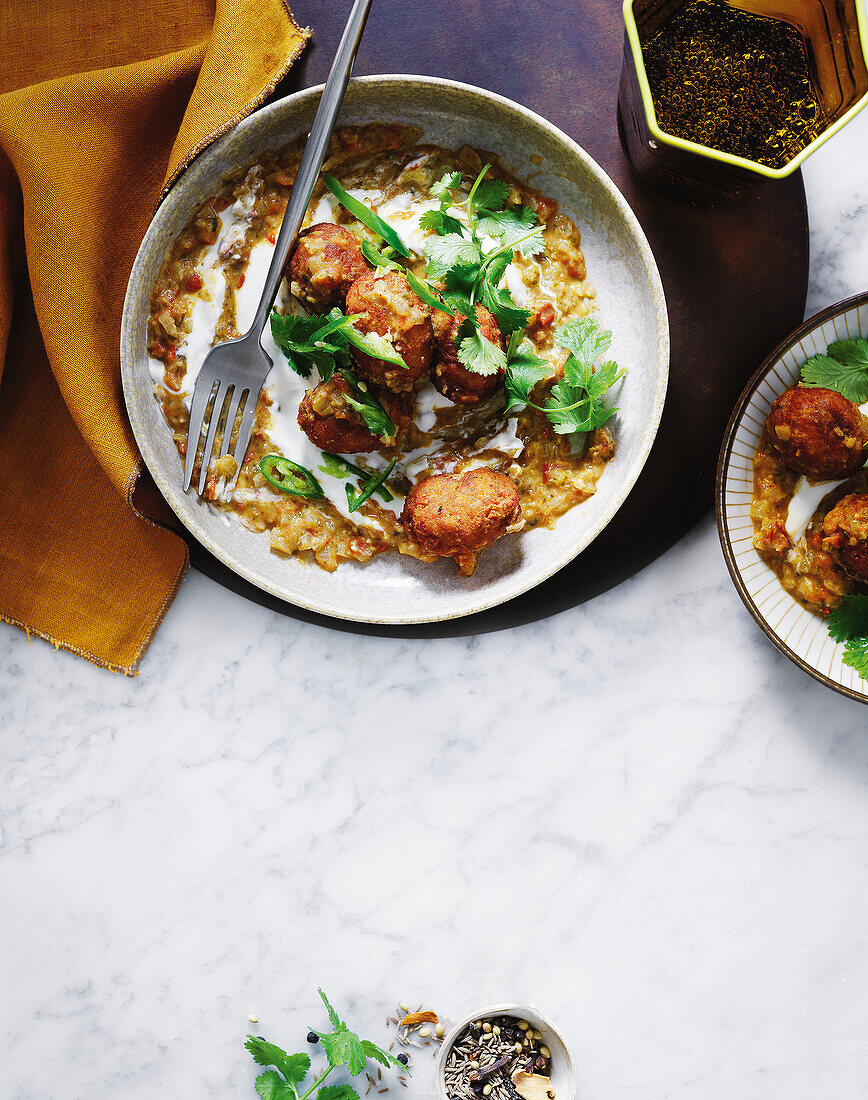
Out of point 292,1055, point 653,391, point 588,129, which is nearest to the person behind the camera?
point 653,391

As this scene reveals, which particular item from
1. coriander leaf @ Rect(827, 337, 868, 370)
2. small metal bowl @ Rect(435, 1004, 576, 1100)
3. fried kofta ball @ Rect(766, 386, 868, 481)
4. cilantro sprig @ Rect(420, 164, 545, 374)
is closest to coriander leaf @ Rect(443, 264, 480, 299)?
cilantro sprig @ Rect(420, 164, 545, 374)

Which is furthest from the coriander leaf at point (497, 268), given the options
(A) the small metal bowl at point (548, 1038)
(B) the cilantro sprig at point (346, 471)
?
(A) the small metal bowl at point (548, 1038)

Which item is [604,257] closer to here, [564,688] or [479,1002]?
[564,688]

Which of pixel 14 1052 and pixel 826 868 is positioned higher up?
pixel 826 868

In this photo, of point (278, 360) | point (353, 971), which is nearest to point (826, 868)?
point (353, 971)

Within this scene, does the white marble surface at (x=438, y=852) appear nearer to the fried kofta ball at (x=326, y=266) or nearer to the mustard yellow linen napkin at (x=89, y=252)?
the mustard yellow linen napkin at (x=89, y=252)

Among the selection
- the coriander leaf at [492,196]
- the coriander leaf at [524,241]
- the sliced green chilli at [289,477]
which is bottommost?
the sliced green chilli at [289,477]

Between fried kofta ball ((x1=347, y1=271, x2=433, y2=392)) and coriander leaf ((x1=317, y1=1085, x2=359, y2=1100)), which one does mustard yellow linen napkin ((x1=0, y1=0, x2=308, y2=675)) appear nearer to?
fried kofta ball ((x1=347, y1=271, x2=433, y2=392))
